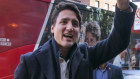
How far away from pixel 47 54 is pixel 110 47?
459mm

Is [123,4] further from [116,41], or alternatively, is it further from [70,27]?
[70,27]

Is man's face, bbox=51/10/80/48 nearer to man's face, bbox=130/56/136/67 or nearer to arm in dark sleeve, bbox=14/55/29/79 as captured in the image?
arm in dark sleeve, bbox=14/55/29/79

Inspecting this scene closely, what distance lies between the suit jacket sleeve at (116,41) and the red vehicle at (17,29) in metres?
3.38

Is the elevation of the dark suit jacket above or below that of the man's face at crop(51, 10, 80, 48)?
below

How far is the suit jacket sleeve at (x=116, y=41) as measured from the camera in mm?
1360

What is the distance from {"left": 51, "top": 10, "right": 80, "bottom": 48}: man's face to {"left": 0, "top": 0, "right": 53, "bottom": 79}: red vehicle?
3320 millimetres

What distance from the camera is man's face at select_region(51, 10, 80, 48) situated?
1.40 meters

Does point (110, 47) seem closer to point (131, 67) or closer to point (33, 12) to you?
point (33, 12)

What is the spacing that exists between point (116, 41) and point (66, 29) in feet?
1.20

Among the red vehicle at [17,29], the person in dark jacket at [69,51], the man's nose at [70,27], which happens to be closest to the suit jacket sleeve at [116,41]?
the person in dark jacket at [69,51]

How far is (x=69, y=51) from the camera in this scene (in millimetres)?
1472

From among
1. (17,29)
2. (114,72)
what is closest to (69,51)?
(114,72)

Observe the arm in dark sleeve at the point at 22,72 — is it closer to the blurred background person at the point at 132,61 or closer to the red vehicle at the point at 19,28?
the red vehicle at the point at 19,28

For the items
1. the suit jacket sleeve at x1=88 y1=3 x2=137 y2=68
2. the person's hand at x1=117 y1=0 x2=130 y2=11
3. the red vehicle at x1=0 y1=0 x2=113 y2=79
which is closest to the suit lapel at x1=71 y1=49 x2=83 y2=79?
the suit jacket sleeve at x1=88 y1=3 x2=137 y2=68
